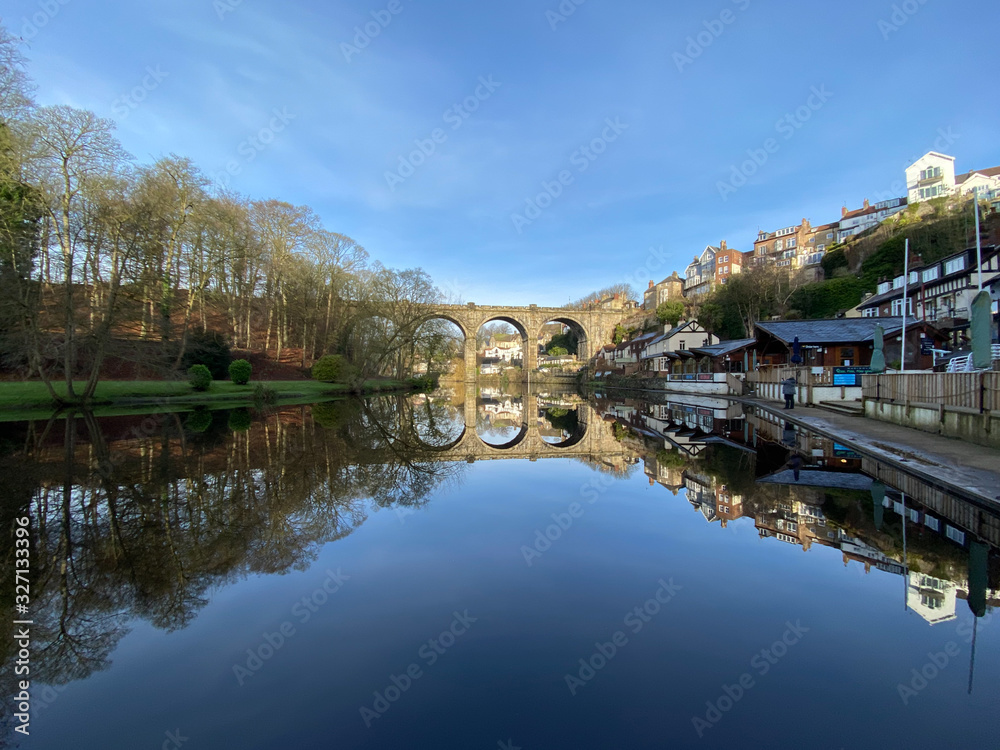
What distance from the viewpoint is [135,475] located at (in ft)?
27.1

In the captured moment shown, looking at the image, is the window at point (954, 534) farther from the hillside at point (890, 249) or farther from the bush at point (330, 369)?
the hillside at point (890, 249)

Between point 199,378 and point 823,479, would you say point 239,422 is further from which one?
point 823,479

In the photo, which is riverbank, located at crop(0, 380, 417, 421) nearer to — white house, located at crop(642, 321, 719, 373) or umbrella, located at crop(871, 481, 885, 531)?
umbrella, located at crop(871, 481, 885, 531)

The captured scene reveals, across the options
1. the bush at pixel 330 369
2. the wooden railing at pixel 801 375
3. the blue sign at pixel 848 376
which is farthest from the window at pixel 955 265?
the bush at pixel 330 369

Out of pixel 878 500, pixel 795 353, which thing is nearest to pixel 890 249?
pixel 795 353

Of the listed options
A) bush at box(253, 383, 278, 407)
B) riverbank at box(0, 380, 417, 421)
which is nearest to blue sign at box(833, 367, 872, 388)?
bush at box(253, 383, 278, 407)

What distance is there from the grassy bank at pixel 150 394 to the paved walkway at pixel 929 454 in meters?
25.7

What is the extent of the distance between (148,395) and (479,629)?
1008 inches

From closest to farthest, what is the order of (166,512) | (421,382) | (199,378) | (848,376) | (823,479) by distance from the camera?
(166,512) < (823,479) < (848,376) < (199,378) < (421,382)

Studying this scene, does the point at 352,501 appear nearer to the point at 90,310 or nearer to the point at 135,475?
the point at 135,475

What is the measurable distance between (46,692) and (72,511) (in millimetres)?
4180

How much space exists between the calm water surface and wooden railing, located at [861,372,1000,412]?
15.8 feet

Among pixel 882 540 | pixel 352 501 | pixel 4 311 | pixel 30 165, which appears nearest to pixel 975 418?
pixel 882 540

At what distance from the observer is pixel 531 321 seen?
80812 mm
